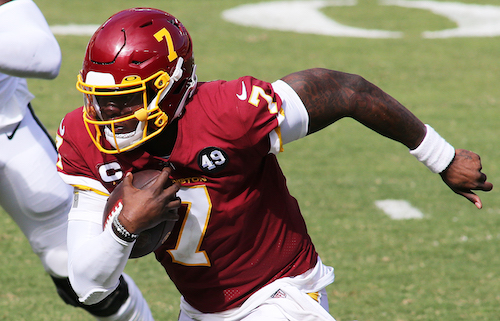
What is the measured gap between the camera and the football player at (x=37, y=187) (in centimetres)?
344

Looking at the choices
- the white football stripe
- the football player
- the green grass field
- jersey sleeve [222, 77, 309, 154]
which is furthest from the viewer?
the white football stripe

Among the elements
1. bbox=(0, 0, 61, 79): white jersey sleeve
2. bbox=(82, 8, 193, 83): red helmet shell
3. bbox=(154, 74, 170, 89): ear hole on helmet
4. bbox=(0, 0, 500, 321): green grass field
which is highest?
bbox=(82, 8, 193, 83): red helmet shell

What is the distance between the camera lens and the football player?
3.44 metres

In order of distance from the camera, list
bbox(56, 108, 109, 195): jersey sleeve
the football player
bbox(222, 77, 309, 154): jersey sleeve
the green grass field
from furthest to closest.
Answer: the green grass field → the football player → bbox(56, 108, 109, 195): jersey sleeve → bbox(222, 77, 309, 154): jersey sleeve

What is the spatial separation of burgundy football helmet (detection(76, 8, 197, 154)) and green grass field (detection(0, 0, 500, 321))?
2.03 metres

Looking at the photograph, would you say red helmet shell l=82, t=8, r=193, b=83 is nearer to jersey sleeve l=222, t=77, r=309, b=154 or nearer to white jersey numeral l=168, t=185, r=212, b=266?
jersey sleeve l=222, t=77, r=309, b=154

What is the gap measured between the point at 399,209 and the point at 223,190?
3.41 metres

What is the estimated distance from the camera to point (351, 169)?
6.51 metres

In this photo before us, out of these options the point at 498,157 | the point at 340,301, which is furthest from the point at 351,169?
the point at 340,301

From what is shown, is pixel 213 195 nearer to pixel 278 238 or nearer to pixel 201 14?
pixel 278 238

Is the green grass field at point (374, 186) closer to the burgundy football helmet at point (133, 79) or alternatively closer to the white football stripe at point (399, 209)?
the white football stripe at point (399, 209)

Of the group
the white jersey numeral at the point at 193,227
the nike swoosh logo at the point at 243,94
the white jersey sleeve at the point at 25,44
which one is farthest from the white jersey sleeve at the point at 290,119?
the white jersey sleeve at the point at 25,44

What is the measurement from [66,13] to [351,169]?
26.6ft

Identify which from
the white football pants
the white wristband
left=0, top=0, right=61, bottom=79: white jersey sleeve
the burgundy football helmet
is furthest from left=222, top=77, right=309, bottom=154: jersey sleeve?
the white football pants
